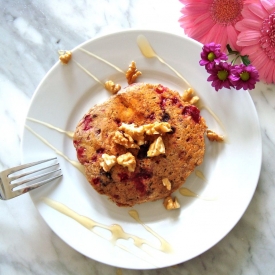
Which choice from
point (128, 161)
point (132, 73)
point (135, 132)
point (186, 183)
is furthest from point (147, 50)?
point (186, 183)

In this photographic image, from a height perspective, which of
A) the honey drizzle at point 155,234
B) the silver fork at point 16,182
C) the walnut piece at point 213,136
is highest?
the silver fork at point 16,182

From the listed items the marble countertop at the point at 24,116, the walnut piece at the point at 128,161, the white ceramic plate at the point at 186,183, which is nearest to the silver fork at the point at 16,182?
the white ceramic plate at the point at 186,183

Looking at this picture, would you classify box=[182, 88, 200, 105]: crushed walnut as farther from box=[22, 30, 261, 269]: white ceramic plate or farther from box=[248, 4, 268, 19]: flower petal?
box=[248, 4, 268, 19]: flower petal

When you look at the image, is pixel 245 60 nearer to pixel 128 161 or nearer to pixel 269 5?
pixel 269 5

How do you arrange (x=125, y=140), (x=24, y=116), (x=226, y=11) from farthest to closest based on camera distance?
(x=24, y=116)
(x=226, y=11)
(x=125, y=140)

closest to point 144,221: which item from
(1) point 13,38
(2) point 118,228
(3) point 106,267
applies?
(2) point 118,228

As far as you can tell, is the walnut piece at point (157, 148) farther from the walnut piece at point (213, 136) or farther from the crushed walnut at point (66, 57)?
the crushed walnut at point (66, 57)
